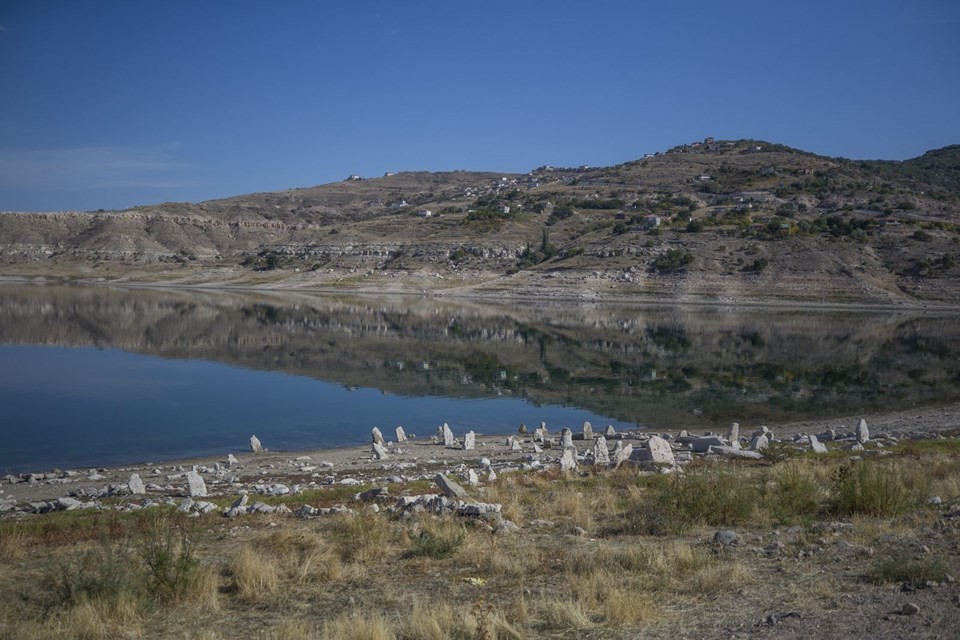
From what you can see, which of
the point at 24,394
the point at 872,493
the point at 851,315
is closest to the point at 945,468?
the point at 872,493

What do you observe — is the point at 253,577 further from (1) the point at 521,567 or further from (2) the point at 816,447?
(2) the point at 816,447

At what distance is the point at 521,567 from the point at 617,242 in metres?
92.6

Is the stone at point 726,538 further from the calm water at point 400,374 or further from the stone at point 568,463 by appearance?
the calm water at point 400,374

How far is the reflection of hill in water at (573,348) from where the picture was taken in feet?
109

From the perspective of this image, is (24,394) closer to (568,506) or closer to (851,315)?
(568,506)

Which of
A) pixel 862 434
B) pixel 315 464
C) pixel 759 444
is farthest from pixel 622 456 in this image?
pixel 862 434

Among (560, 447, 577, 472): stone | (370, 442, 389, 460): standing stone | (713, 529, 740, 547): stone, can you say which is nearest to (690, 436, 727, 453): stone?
(560, 447, 577, 472): stone

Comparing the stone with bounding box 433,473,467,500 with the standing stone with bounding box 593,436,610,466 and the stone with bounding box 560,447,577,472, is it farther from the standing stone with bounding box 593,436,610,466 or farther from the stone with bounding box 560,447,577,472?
the standing stone with bounding box 593,436,610,466

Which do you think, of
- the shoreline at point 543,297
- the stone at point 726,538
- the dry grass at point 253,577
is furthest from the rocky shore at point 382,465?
the shoreline at point 543,297

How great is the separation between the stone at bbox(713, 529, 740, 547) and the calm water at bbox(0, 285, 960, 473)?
15918mm

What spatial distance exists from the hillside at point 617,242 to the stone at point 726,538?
256 feet

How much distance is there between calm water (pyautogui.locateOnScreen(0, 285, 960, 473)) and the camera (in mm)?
25438

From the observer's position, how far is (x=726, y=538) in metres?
9.27

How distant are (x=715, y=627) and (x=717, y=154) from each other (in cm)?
19274
